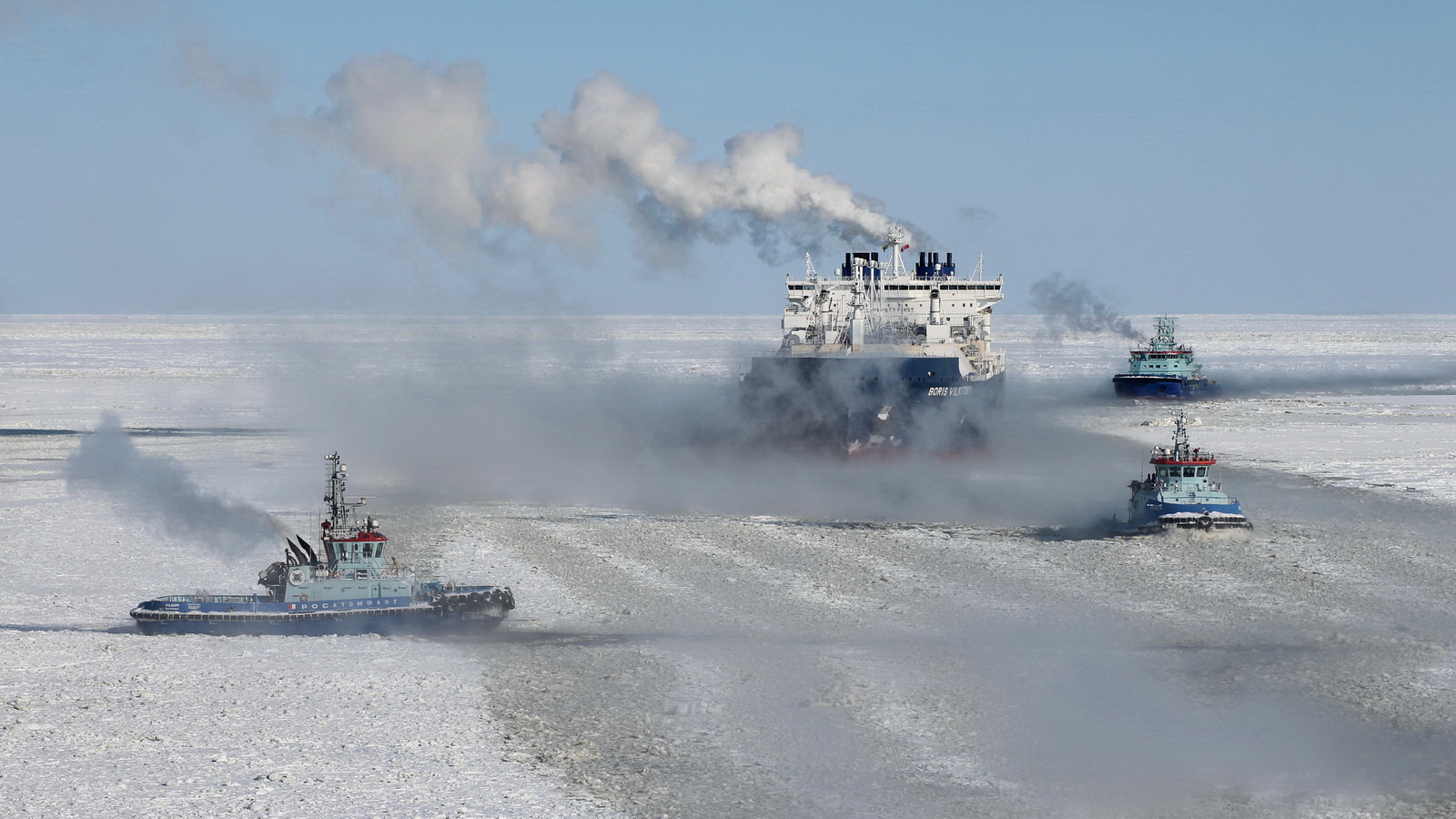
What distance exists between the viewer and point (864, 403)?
59.0 metres

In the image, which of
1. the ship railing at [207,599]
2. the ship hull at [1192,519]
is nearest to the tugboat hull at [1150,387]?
the ship hull at [1192,519]

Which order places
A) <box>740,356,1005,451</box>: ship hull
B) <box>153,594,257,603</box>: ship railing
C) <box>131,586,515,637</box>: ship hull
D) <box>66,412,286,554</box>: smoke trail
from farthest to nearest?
1. <box>740,356,1005,451</box>: ship hull
2. <box>66,412,286,554</box>: smoke trail
3. <box>153,594,257,603</box>: ship railing
4. <box>131,586,515,637</box>: ship hull

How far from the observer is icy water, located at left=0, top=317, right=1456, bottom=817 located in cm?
1962

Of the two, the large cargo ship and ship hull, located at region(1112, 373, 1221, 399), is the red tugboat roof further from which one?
ship hull, located at region(1112, 373, 1221, 399)

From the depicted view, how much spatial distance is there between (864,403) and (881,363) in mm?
3822

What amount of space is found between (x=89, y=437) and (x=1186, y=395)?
6975cm

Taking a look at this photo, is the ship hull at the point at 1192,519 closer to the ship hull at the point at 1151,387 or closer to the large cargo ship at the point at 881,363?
the large cargo ship at the point at 881,363

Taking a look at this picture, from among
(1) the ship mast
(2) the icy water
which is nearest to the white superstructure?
(2) the icy water

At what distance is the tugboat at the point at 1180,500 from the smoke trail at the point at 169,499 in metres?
22.4

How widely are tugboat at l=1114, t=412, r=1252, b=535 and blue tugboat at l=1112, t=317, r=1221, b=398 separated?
200ft

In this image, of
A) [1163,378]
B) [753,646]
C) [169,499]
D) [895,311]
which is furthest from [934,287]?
[753,646]

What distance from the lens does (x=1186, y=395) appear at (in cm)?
9944

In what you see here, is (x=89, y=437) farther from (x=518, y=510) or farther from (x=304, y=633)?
(x=304, y=633)

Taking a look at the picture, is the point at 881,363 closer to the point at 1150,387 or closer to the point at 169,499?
the point at 169,499
